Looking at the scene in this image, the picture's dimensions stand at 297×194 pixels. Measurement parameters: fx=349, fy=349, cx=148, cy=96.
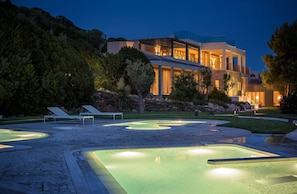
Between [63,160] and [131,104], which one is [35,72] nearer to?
[131,104]

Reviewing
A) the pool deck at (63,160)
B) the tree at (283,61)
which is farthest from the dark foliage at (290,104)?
the pool deck at (63,160)

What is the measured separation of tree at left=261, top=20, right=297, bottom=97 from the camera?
26062 mm

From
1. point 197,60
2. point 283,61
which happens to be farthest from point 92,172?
point 197,60

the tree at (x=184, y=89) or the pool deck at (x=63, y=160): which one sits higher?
the tree at (x=184, y=89)

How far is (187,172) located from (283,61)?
2308cm

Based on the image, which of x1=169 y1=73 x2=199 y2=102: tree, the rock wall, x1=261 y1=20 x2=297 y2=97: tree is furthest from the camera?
x1=169 y1=73 x2=199 y2=102: tree

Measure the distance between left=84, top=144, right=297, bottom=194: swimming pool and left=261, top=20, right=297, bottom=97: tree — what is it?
778 inches

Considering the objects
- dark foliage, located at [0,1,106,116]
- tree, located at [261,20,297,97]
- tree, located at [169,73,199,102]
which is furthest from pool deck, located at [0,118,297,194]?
tree, located at [169,73,199,102]

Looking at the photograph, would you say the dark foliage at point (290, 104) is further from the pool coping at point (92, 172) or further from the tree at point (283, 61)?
the pool coping at point (92, 172)

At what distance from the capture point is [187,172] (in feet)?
20.4

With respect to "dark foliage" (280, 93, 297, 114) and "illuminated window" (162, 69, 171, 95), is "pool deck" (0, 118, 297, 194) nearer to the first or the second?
"dark foliage" (280, 93, 297, 114)

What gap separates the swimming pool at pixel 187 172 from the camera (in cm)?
505

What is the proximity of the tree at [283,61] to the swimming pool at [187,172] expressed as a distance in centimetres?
1976

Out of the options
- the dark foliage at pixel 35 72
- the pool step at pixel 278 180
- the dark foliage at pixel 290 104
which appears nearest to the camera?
the pool step at pixel 278 180
